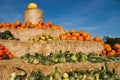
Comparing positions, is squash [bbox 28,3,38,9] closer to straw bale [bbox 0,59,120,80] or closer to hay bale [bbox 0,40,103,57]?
hay bale [bbox 0,40,103,57]

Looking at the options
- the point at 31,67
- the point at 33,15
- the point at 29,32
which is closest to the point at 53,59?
the point at 31,67

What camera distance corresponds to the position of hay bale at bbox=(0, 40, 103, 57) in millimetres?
15734

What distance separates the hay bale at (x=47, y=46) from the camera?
15.7 m

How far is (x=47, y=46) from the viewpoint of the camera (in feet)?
51.6

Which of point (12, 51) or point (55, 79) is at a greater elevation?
point (12, 51)

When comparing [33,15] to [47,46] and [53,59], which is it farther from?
[53,59]

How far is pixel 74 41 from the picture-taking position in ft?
53.4

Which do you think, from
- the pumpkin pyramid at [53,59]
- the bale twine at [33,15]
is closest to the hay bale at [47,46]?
the pumpkin pyramid at [53,59]

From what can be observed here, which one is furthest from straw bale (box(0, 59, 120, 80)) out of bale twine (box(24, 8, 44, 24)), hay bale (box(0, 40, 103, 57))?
bale twine (box(24, 8, 44, 24))

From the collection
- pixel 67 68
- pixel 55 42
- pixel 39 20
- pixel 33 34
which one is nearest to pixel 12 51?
pixel 55 42

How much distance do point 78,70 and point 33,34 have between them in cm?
817

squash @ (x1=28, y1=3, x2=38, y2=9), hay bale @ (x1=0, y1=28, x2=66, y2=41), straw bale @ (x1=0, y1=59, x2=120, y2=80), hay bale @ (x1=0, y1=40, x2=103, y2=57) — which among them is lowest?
straw bale @ (x1=0, y1=59, x2=120, y2=80)

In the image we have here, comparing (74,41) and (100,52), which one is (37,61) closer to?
(74,41)

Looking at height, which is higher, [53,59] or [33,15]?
[33,15]
